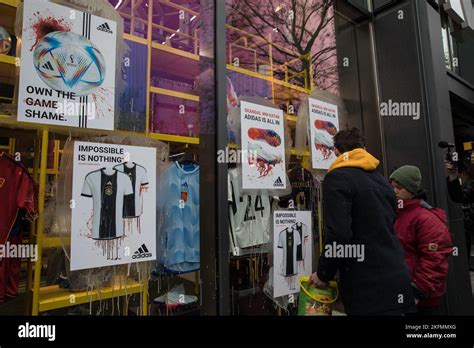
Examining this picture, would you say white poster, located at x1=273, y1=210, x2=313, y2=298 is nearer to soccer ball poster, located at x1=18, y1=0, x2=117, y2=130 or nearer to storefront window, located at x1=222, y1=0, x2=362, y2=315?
storefront window, located at x1=222, y1=0, x2=362, y2=315

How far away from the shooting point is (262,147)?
237cm

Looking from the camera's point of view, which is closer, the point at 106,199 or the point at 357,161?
the point at 106,199

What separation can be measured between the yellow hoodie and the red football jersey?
66.4 inches

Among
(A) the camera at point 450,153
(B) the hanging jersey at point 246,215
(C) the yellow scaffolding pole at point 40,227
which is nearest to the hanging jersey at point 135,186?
(C) the yellow scaffolding pole at point 40,227

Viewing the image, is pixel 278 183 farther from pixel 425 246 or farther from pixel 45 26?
pixel 45 26

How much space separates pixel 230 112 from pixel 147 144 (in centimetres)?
65

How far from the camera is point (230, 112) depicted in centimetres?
225

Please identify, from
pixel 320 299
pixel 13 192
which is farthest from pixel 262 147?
pixel 13 192

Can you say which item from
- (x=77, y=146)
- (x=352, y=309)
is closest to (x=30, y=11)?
(x=77, y=146)

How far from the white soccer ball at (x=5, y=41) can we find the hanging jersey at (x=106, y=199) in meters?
0.82

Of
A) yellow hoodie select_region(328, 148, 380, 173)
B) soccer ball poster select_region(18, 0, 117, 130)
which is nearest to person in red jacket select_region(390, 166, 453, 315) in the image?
yellow hoodie select_region(328, 148, 380, 173)

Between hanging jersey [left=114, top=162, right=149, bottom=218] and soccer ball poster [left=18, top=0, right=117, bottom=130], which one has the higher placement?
soccer ball poster [left=18, top=0, right=117, bottom=130]

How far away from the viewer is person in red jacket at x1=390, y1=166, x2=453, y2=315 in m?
1.91

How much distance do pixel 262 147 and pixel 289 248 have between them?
0.83m
